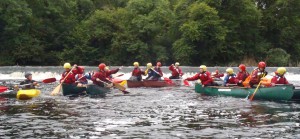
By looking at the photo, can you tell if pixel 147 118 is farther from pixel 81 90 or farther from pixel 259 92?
pixel 81 90

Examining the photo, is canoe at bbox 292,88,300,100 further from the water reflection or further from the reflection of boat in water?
the reflection of boat in water

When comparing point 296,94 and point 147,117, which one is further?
point 296,94

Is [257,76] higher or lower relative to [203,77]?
higher

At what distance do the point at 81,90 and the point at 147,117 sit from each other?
8.47 m

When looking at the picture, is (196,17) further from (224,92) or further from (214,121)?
(214,121)

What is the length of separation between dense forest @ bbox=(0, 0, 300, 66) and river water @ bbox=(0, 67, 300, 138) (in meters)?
29.3

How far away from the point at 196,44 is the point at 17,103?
34.9 m

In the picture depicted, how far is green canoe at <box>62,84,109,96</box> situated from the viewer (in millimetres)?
24906

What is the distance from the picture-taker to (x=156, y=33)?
5706 centimetres

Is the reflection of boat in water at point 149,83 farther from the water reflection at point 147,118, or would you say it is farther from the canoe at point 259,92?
the water reflection at point 147,118

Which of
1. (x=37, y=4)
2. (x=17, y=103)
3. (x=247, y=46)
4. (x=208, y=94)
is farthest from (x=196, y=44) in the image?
(x=17, y=103)

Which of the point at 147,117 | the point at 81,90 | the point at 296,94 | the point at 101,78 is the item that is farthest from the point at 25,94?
the point at 296,94

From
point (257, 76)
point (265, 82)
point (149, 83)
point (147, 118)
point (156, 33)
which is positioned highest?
point (156, 33)

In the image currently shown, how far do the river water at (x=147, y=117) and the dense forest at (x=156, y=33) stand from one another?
29.3 metres
